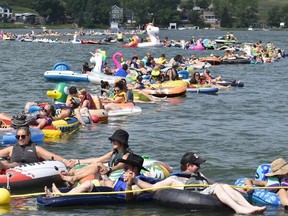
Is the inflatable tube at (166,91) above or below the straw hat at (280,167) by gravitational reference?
below

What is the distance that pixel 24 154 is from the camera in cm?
1311

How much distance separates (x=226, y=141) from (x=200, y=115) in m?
5.01

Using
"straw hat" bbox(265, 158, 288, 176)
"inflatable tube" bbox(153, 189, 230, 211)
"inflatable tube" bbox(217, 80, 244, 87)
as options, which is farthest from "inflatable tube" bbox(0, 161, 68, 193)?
"inflatable tube" bbox(217, 80, 244, 87)

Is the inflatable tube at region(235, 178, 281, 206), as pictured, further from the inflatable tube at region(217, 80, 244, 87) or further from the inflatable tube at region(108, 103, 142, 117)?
the inflatable tube at region(217, 80, 244, 87)

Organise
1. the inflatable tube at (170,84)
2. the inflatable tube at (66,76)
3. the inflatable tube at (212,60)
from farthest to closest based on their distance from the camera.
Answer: the inflatable tube at (212,60) < the inflatable tube at (66,76) < the inflatable tube at (170,84)

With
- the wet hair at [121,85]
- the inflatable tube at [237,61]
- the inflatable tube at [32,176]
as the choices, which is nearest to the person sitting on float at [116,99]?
the wet hair at [121,85]

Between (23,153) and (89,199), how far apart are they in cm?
179

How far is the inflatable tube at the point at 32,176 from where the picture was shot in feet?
41.9

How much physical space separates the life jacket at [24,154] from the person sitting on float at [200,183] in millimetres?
2157

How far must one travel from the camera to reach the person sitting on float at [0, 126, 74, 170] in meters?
13.0

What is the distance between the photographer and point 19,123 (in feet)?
54.9

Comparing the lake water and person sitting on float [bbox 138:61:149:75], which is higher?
person sitting on float [bbox 138:61:149:75]

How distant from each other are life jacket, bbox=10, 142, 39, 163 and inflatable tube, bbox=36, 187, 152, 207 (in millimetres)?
1149

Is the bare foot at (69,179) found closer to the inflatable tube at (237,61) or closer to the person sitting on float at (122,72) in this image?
the person sitting on float at (122,72)
